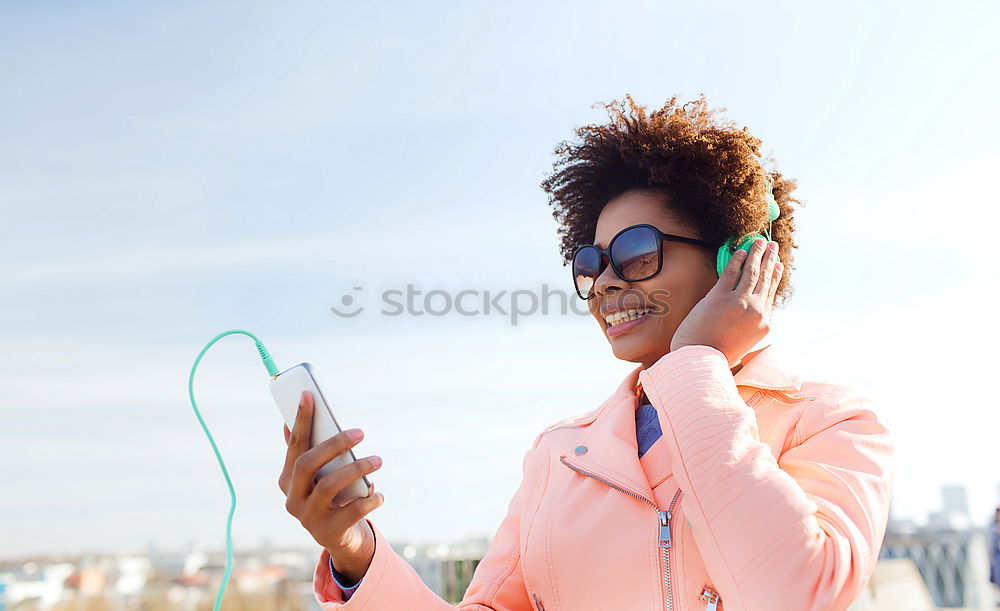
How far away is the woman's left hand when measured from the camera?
7.20 feet

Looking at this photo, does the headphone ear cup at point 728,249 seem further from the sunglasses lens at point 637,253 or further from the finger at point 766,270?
the sunglasses lens at point 637,253

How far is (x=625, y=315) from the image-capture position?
271cm

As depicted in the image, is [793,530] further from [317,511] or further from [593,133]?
[593,133]

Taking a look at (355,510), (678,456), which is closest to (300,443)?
(355,510)

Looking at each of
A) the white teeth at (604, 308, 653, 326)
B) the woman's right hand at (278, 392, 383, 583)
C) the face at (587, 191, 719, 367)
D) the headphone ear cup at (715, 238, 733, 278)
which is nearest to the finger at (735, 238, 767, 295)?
the headphone ear cup at (715, 238, 733, 278)

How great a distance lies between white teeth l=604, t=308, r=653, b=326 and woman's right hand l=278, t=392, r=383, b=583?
3.62 feet

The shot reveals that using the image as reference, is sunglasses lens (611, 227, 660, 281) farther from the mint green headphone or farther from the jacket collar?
the jacket collar

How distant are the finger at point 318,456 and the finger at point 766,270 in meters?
1.18

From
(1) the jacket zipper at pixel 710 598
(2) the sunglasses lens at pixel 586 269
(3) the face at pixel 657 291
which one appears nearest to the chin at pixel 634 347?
(3) the face at pixel 657 291

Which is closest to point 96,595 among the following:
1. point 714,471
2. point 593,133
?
point 593,133

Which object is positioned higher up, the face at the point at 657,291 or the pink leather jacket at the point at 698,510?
the face at the point at 657,291

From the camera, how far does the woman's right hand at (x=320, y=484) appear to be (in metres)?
1.86

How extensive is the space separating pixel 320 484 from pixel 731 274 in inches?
49.2

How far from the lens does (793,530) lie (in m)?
1.74
